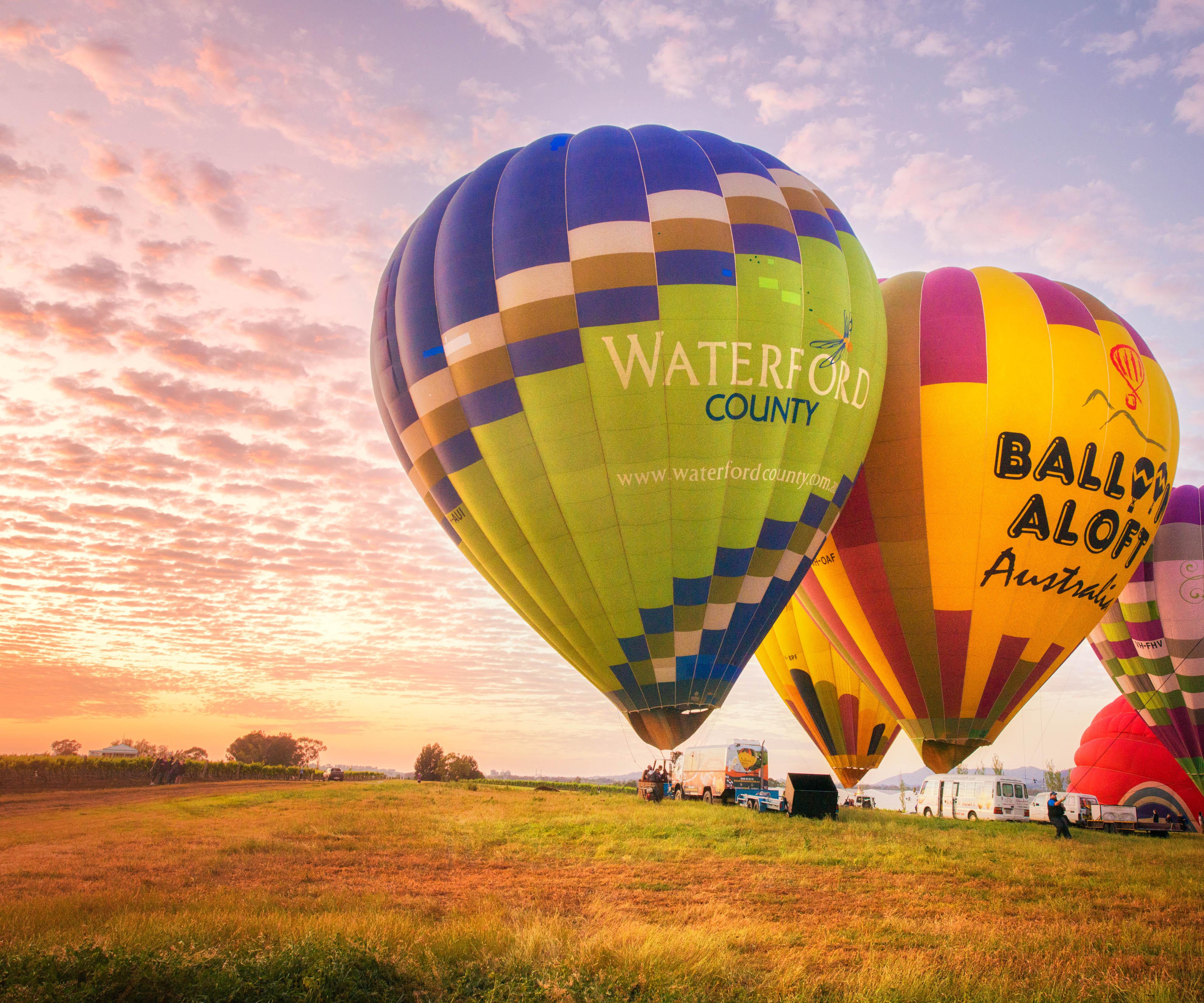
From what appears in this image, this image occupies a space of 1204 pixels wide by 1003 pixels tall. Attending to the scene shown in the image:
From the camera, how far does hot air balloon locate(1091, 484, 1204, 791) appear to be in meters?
24.1

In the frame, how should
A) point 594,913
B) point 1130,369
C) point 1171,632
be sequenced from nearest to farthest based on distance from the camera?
point 594,913 → point 1130,369 → point 1171,632

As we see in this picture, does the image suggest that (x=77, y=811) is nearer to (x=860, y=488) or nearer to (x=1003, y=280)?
(x=860, y=488)

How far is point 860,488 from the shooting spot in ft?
62.2

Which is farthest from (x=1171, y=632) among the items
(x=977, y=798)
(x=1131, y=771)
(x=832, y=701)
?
(x=832, y=701)

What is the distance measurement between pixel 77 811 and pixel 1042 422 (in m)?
27.7

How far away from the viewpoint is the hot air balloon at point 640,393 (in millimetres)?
14570

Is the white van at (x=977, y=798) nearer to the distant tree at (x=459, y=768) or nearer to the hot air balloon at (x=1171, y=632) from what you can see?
the hot air balloon at (x=1171, y=632)

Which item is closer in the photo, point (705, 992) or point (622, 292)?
point (705, 992)

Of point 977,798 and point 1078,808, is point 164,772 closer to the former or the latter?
point 977,798

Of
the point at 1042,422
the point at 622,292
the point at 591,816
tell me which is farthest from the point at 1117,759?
the point at 622,292

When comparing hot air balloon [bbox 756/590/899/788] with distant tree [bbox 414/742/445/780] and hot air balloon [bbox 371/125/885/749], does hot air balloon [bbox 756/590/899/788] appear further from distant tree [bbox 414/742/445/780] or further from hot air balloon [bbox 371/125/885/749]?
distant tree [bbox 414/742/445/780]

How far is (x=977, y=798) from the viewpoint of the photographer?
27266 mm

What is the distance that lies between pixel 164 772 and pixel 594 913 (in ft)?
137

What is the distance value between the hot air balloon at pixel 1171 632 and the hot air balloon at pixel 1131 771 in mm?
1954
